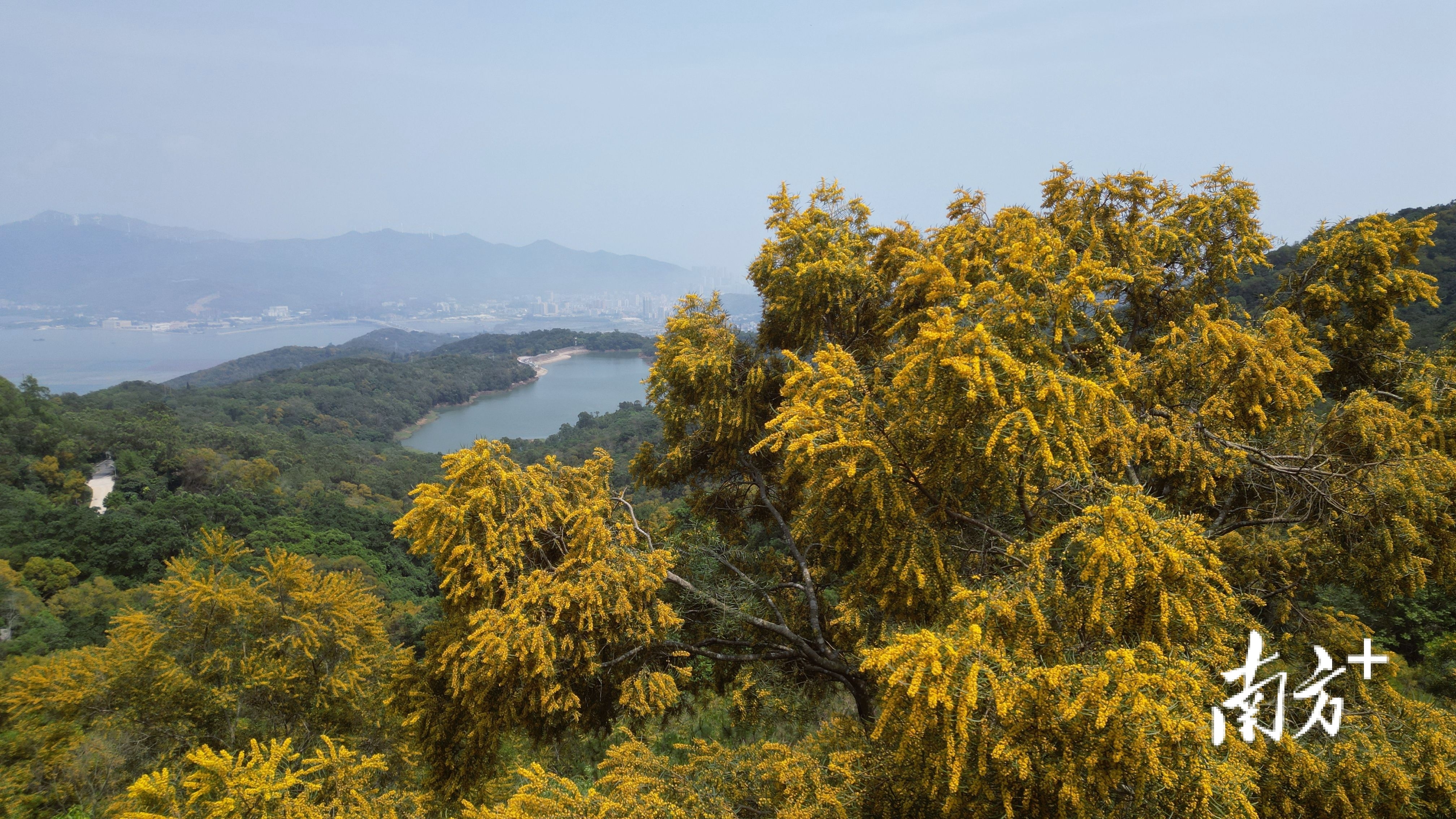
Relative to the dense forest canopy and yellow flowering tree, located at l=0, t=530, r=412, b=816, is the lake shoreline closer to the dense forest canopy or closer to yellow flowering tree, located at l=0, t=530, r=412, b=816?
yellow flowering tree, located at l=0, t=530, r=412, b=816

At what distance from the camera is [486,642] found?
3891 mm

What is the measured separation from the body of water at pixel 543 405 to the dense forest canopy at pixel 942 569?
56.2 meters

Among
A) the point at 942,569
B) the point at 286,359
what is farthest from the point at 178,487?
the point at 286,359

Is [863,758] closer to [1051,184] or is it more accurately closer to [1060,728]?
[1060,728]

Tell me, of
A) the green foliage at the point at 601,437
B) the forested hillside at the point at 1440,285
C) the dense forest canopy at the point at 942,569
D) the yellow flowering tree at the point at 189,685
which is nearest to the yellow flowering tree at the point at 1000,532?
the dense forest canopy at the point at 942,569

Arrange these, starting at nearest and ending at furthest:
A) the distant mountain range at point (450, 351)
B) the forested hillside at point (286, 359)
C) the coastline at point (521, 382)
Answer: the coastline at point (521, 382), the forested hillside at point (286, 359), the distant mountain range at point (450, 351)

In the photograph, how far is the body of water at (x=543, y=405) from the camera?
7419 cm

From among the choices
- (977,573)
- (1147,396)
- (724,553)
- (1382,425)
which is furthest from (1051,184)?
(724,553)

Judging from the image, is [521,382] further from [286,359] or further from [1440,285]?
[1440,285]

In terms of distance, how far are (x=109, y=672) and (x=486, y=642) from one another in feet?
30.4

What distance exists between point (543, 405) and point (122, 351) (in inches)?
5676

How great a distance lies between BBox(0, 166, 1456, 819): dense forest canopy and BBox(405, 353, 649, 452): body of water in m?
56.2

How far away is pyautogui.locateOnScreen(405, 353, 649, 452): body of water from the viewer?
74188 mm

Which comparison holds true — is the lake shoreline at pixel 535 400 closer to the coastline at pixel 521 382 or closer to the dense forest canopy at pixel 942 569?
the coastline at pixel 521 382
